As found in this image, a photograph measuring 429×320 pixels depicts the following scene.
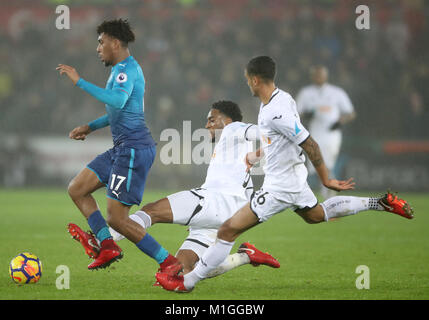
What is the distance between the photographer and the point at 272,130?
17.1ft

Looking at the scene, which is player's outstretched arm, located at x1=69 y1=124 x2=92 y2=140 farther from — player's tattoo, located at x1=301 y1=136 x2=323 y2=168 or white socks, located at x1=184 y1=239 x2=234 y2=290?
player's tattoo, located at x1=301 y1=136 x2=323 y2=168

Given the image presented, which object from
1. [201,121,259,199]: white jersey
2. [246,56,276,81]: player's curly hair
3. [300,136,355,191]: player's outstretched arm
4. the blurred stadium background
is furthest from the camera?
the blurred stadium background

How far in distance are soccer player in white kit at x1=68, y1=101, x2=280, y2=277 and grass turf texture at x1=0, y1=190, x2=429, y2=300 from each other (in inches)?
8.8

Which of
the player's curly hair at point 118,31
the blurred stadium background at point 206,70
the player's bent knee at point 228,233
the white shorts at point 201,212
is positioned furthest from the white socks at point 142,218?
the blurred stadium background at point 206,70

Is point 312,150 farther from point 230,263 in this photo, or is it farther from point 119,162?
point 119,162

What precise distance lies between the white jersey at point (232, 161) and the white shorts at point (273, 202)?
0.85m

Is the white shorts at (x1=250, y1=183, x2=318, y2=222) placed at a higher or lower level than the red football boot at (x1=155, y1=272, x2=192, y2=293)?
higher

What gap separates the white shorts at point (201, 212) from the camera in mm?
5902

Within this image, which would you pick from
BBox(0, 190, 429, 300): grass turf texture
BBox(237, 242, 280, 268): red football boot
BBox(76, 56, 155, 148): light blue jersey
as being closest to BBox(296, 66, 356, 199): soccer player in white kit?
BBox(0, 190, 429, 300): grass turf texture

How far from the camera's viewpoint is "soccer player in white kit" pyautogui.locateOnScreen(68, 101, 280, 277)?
5.85 meters

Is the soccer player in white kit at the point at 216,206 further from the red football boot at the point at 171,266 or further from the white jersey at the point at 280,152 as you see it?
the white jersey at the point at 280,152

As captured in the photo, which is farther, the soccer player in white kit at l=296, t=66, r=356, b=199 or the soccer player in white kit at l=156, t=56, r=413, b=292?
the soccer player in white kit at l=296, t=66, r=356, b=199

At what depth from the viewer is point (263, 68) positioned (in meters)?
5.34

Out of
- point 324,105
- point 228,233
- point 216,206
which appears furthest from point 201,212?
point 324,105
